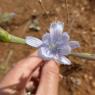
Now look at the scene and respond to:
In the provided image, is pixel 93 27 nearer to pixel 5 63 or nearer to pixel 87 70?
pixel 87 70

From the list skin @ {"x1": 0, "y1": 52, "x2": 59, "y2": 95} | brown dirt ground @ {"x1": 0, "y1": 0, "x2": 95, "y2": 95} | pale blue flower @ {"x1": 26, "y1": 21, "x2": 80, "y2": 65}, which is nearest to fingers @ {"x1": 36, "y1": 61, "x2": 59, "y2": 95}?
skin @ {"x1": 0, "y1": 52, "x2": 59, "y2": 95}

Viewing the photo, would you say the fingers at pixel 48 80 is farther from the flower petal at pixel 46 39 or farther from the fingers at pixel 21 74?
the flower petal at pixel 46 39

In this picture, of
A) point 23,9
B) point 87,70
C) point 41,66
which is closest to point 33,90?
point 41,66

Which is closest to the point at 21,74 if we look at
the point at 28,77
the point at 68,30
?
the point at 28,77

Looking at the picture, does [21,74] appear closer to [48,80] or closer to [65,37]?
[48,80]

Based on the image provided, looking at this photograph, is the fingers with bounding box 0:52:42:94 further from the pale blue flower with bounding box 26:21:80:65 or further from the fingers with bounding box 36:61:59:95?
the pale blue flower with bounding box 26:21:80:65

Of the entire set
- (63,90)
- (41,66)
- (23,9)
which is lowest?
(63,90)
